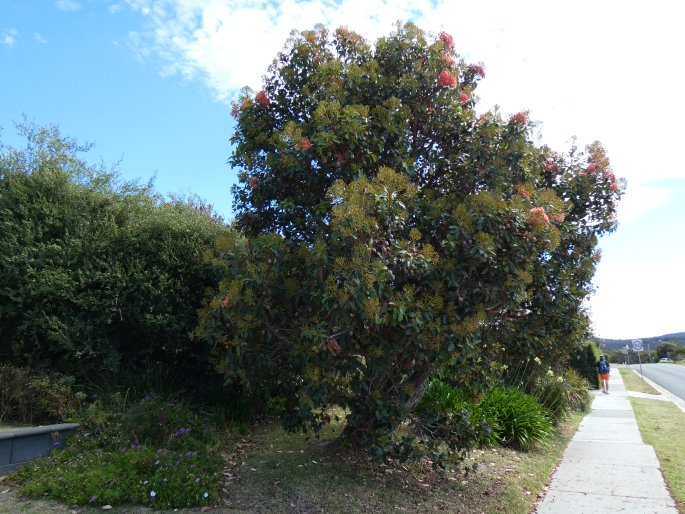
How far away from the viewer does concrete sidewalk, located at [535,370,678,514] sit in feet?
18.3

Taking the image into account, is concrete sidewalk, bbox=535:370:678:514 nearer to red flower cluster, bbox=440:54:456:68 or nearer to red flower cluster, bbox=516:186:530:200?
red flower cluster, bbox=516:186:530:200

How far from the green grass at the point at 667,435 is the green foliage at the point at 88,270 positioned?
6.23 m

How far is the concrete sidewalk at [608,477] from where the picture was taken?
5.57m

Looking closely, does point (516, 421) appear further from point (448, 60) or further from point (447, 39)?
point (447, 39)

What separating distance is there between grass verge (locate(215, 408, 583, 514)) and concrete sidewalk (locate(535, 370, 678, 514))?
28 cm

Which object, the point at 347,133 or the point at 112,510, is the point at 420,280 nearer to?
the point at 347,133

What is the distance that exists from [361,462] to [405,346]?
2354 mm

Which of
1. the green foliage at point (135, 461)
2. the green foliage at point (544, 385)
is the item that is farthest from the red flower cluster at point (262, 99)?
the green foliage at point (544, 385)

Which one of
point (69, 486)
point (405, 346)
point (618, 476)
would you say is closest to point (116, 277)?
point (69, 486)

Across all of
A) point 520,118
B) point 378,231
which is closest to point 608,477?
point 520,118

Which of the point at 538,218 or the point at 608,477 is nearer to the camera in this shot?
the point at 538,218

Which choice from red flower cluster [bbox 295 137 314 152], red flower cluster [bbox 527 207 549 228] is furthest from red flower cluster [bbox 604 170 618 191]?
red flower cluster [bbox 295 137 314 152]

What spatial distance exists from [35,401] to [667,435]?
10099 mm

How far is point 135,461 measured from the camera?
211 inches
